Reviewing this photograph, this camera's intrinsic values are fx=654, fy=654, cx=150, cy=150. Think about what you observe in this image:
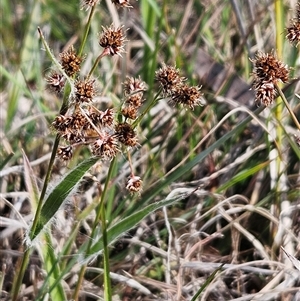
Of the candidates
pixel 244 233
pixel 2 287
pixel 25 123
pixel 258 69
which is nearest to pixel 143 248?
pixel 244 233

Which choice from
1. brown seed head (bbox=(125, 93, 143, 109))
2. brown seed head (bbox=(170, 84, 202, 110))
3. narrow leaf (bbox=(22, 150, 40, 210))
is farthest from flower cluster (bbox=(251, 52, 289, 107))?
narrow leaf (bbox=(22, 150, 40, 210))

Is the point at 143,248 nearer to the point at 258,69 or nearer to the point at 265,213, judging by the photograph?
the point at 265,213

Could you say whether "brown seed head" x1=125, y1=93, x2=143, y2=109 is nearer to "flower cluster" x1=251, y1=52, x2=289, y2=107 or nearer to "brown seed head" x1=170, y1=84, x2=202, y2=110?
"brown seed head" x1=170, y1=84, x2=202, y2=110

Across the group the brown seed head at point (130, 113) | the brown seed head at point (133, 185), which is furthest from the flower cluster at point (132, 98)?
the brown seed head at point (133, 185)

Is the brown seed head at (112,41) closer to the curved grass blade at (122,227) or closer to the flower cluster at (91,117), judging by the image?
the flower cluster at (91,117)

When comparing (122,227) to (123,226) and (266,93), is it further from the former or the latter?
(266,93)

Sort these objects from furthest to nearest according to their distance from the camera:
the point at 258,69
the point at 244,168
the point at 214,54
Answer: the point at 214,54 < the point at 244,168 < the point at 258,69
